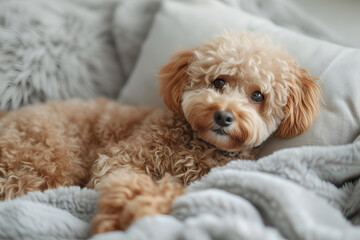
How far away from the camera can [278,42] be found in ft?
4.31

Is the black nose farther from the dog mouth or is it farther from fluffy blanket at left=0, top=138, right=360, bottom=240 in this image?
fluffy blanket at left=0, top=138, right=360, bottom=240

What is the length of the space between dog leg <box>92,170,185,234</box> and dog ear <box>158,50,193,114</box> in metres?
0.37

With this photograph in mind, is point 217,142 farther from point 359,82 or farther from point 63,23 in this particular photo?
point 63,23

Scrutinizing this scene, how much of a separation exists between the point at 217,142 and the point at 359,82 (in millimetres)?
553

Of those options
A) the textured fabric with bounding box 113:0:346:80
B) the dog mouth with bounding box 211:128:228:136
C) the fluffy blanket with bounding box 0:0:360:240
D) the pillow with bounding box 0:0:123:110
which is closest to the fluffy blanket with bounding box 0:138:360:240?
the fluffy blanket with bounding box 0:0:360:240

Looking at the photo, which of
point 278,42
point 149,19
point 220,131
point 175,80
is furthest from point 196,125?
point 149,19

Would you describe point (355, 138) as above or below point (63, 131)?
above

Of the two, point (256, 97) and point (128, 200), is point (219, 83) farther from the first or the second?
point (128, 200)

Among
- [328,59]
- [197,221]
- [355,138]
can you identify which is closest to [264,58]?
[328,59]

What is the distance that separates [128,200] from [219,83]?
54cm

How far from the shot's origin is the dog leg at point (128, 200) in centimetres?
79

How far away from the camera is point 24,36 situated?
1.47 m

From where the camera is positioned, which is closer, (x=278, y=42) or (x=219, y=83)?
(x=219, y=83)

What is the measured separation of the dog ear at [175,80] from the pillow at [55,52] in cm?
58
